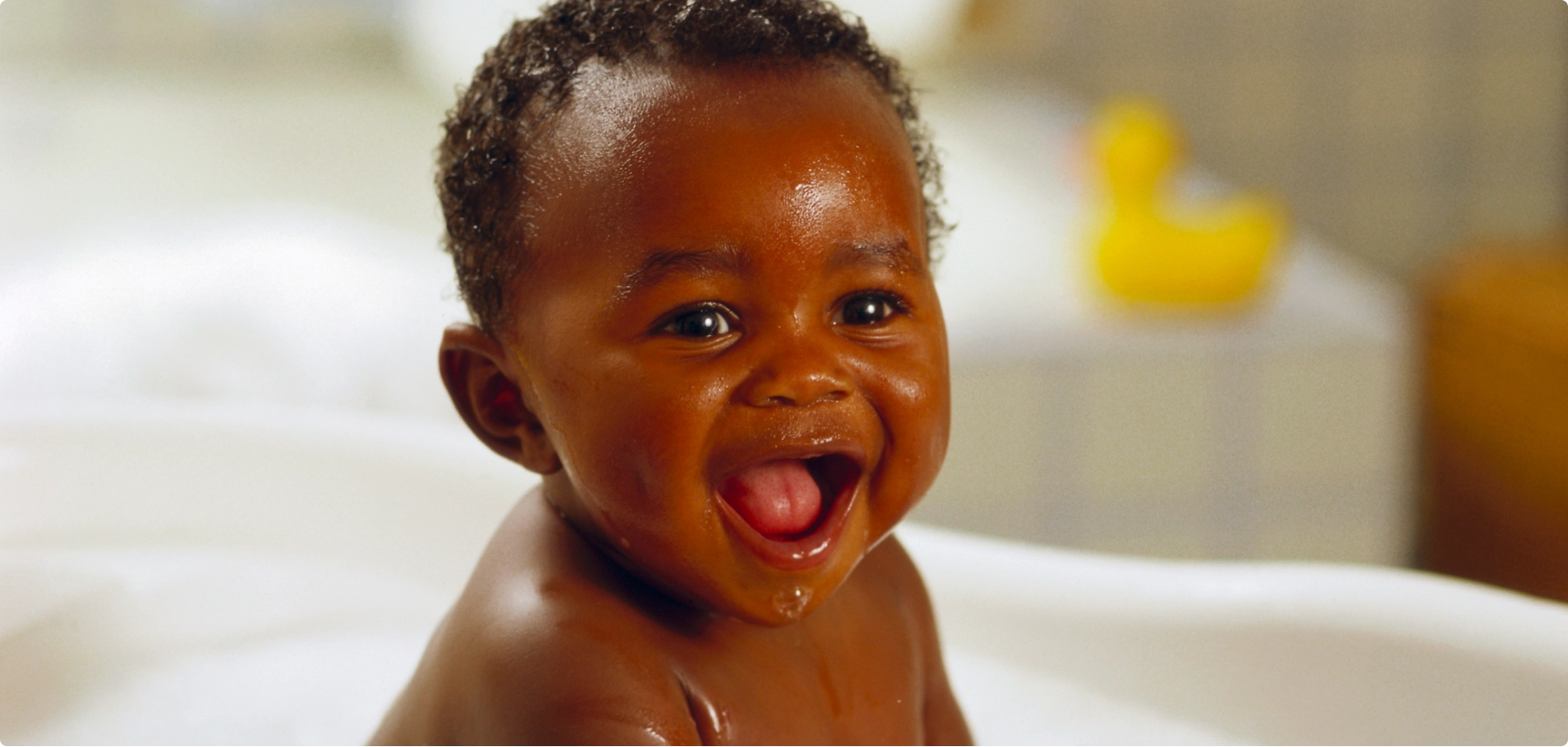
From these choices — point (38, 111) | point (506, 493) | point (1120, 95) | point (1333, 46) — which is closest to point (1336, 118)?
point (1333, 46)

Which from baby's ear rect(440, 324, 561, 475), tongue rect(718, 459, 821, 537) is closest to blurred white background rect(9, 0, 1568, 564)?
baby's ear rect(440, 324, 561, 475)

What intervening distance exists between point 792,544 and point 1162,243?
907 millimetres

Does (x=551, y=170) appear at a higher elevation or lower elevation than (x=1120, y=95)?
lower

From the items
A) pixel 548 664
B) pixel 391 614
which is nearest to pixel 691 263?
pixel 548 664

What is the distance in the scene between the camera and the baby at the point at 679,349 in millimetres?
417

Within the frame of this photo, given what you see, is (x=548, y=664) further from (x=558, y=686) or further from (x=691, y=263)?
(x=691, y=263)

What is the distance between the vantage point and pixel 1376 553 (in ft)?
4.23

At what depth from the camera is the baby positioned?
16.4 inches

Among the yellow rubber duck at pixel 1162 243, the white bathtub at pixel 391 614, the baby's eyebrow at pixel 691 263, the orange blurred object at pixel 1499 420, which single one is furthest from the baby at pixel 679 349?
the orange blurred object at pixel 1499 420

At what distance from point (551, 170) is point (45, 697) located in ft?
1.21

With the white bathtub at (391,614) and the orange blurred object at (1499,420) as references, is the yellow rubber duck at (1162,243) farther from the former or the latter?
the white bathtub at (391,614)

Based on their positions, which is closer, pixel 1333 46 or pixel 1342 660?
pixel 1342 660

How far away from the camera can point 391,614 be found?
0.78 meters

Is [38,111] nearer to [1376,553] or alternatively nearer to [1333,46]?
[1376,553]
